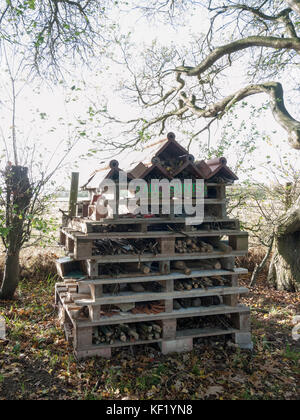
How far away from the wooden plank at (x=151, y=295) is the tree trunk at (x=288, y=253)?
3824mm

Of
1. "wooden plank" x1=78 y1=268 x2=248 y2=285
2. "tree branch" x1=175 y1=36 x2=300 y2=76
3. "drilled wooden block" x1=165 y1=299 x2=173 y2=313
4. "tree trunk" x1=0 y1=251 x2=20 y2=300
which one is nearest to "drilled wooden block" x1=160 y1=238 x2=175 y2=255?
"wooden plank" x1=78 y1=268 x2=248 y2=285

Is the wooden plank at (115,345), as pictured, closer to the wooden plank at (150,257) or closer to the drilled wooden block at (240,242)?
the wooden plank at (150,257)

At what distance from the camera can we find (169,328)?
13.2 ft

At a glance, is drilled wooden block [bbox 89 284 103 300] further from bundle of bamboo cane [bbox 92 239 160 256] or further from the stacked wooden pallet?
bundle of bamboo cane [bbox 92 239 160 256]

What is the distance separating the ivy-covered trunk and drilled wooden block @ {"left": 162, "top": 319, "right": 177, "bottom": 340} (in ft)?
11.0

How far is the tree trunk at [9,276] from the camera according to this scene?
5.90m

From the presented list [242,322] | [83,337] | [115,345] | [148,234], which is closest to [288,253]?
[242,322]

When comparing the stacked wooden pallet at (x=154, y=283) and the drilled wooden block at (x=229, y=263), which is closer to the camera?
the stacked wooden pallet at (x=154, y=283)

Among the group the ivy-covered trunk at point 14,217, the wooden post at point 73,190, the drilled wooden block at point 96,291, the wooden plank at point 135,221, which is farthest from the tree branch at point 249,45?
the drilled wooden block at point 96,291

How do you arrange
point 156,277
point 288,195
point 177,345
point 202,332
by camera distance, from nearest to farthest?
1. point 156,277
2. point 177,345
3. point 202,332
4. point 288,195

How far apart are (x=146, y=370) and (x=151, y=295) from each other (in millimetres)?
899

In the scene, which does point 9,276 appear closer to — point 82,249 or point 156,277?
point 82,249

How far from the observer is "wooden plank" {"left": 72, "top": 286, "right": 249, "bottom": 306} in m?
3.75
